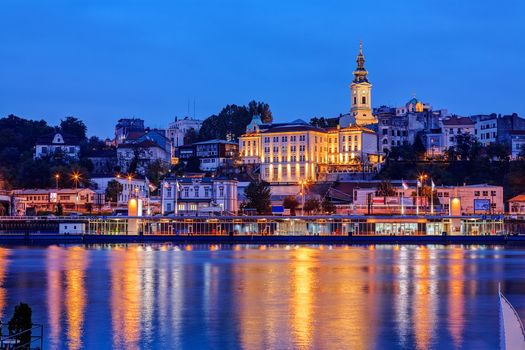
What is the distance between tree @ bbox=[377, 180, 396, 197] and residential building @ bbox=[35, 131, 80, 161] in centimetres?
5215

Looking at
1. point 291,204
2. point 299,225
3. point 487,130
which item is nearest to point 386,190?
point 291,204

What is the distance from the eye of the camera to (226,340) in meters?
28.4

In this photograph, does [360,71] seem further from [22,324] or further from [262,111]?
[22,324]

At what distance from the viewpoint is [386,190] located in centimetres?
10962

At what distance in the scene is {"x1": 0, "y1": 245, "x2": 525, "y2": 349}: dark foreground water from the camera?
2862 centimetres

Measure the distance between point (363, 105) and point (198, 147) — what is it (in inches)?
1156

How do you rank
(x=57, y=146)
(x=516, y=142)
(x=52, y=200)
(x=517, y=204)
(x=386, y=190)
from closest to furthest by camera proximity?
(x=517, y=204), (x=386, y=190), (x=52, y=200), (x=516, y=142), (x=57, y=146)

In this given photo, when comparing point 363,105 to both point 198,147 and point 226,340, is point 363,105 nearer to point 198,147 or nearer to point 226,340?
point 198,147

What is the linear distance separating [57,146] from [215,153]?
2518cm

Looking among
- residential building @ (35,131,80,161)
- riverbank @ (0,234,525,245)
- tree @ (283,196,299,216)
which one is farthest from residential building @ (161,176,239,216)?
residential building @ (35,131,80,161)

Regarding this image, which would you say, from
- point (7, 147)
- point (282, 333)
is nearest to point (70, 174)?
point (7, 147)

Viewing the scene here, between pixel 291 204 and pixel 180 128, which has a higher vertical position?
pixel 180 128

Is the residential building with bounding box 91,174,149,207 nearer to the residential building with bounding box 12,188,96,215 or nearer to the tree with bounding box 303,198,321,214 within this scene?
the residential building with bounding box 12,188,96,215

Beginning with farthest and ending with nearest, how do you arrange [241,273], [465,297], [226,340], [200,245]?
[200,245] → [241,273] → [465,297] → [226,340]
